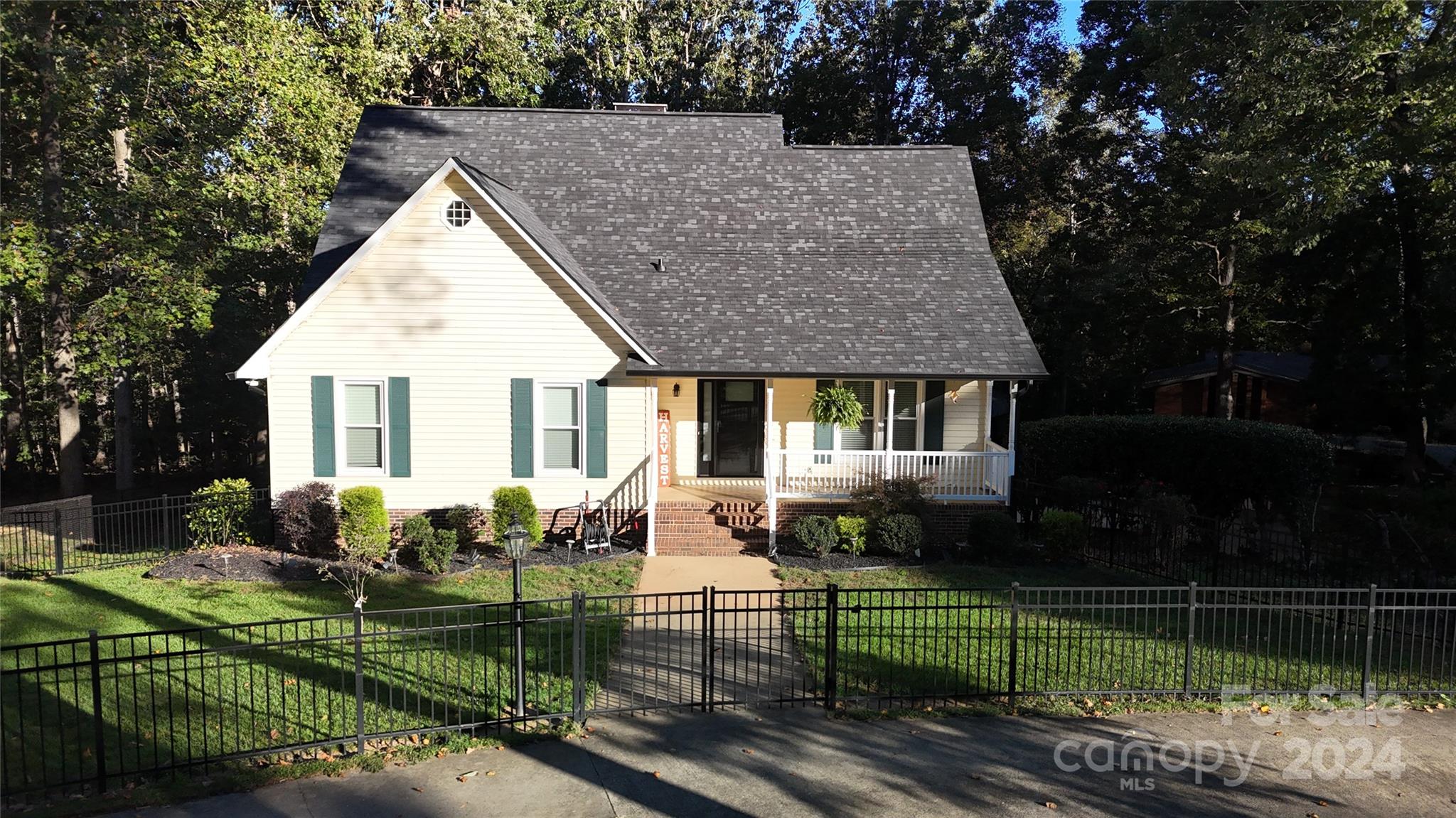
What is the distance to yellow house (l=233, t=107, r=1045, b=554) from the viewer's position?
46.9ft

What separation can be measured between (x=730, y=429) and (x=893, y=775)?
35.7ft

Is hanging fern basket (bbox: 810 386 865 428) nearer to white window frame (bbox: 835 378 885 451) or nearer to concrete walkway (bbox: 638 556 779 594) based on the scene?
white window frame (bbox: 835 378 885 451)

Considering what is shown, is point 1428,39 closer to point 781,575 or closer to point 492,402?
point 781,575

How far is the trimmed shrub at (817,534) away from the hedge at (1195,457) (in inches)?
274

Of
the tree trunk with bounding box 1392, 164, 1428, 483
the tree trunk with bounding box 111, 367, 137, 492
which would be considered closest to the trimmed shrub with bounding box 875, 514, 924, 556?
the tree trunk with bounding box 1392, 164, 1428, 483

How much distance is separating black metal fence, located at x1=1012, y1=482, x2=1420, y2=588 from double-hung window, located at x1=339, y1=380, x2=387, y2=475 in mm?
11625

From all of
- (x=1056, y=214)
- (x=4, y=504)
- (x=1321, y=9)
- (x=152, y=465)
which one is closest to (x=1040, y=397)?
(x=1056, y=214)

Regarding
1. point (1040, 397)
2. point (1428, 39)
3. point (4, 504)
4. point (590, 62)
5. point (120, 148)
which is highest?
point (590, 62)

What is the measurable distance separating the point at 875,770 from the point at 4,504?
27.6 meters

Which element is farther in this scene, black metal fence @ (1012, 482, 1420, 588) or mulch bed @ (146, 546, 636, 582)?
mulch bed @ (146, 546, 636, 582)

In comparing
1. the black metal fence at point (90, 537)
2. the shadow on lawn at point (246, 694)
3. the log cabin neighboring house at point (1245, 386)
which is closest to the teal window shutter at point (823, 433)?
the shadow on lawn at point (246, 694)

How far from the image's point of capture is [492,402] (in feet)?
48.1

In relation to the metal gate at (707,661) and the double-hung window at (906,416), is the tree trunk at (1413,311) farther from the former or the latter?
the metal gate at (707,661)

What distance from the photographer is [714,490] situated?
1650 centimetres
